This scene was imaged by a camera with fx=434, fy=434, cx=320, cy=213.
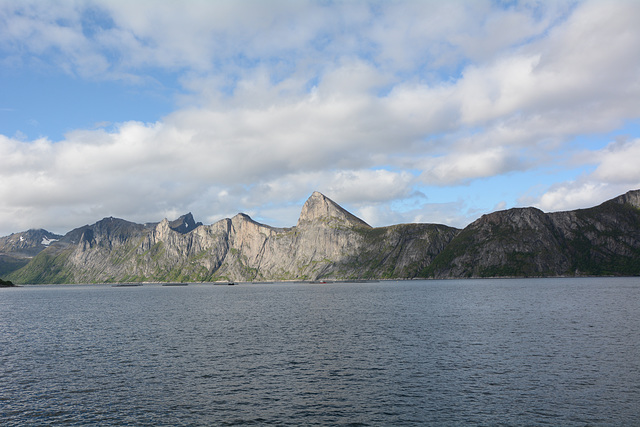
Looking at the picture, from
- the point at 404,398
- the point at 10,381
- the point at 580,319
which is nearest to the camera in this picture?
the point at 404,398

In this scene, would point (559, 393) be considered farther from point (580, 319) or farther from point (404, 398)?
point (580, 319)

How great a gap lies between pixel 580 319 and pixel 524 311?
70.7 ft

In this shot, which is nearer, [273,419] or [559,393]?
[273,419]

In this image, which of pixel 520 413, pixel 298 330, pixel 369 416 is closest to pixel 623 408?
pixel 520 413

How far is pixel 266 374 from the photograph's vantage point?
5438 centimetres

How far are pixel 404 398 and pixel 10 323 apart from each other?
388 ft

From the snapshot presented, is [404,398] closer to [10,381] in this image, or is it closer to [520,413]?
[520,413]

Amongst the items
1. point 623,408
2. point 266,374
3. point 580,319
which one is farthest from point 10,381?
point 580,319

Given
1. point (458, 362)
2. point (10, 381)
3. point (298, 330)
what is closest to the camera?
point (10, 381)

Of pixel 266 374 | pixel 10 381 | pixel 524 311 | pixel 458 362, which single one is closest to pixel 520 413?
pixel 458 362

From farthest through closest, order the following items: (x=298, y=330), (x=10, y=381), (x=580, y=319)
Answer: (x=580, y=319) < (x=298, y=330) < (x=10, y=381)

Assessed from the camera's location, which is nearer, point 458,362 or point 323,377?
point 323,377

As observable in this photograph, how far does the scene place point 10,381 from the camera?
52.6 meters

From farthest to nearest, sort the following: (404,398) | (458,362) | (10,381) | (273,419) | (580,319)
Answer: (580,319) < (458,362) < (10,381) < (404,398) < (273,419)
